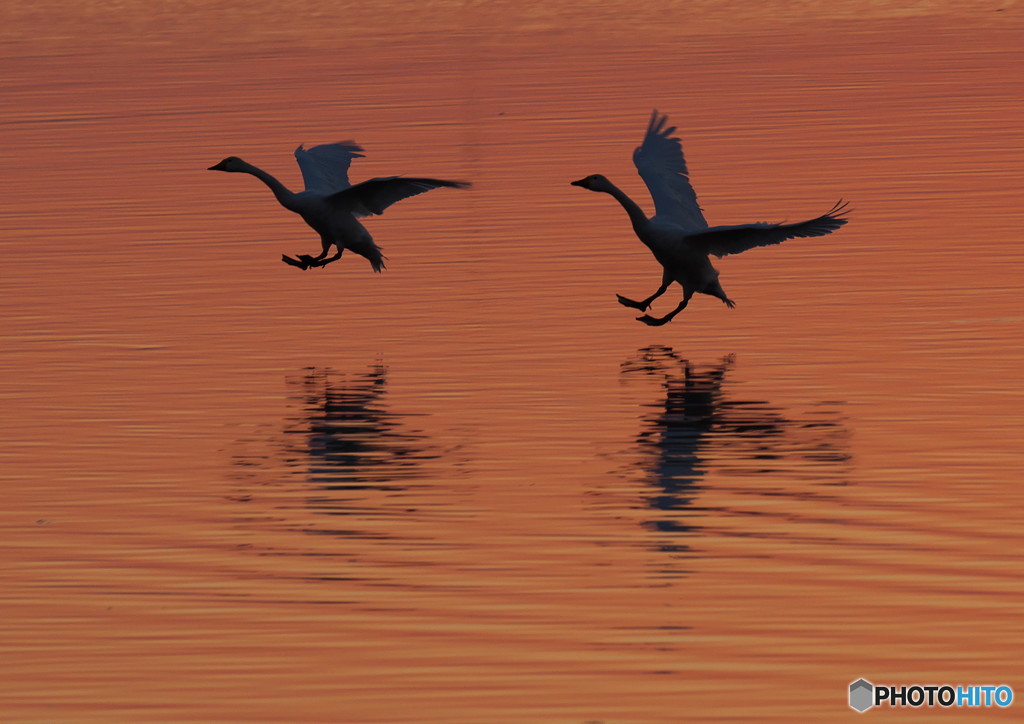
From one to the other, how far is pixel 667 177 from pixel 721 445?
5384mm

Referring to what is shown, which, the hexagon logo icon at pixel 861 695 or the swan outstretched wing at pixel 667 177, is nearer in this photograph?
the hexagon logo icon at pixel 861 695

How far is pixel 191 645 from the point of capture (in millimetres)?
12062

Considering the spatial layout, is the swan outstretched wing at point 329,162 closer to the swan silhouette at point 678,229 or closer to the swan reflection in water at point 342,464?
the swan silhouette at point 678,229

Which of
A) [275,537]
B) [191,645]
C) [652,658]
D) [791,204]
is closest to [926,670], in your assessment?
[652,658]

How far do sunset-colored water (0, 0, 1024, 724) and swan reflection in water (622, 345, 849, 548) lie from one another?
0.04 metres

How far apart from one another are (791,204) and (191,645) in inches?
721

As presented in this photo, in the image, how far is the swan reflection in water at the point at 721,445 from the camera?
15.0 m

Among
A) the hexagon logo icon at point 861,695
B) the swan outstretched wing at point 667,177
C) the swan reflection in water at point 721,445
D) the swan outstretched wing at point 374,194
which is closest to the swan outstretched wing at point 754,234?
the swan outstretched wing at point 667,177

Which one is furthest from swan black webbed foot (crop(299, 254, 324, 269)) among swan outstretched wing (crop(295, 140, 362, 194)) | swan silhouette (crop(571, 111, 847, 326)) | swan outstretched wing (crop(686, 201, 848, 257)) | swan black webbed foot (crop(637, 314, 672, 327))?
swan outstretched wing (crop(686, 201, 848, 257))

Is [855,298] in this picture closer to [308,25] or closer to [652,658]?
[652,658]
